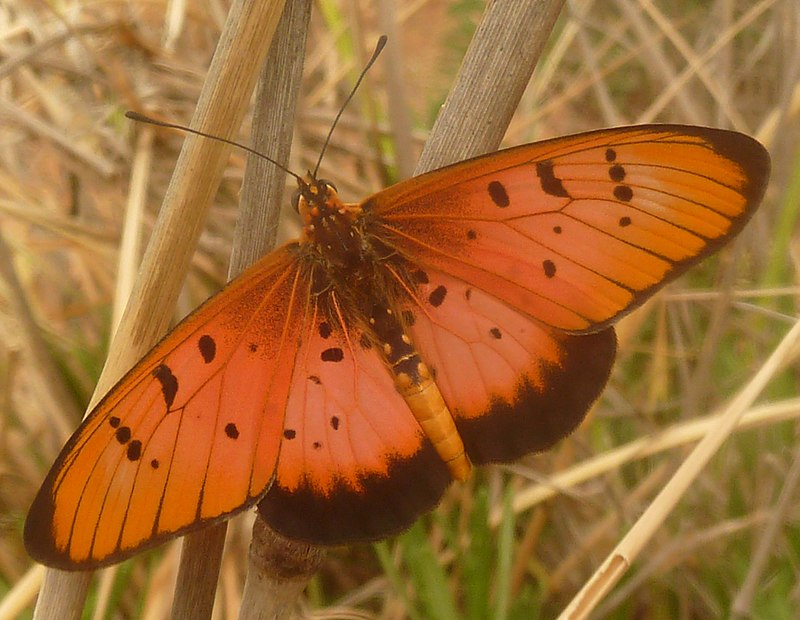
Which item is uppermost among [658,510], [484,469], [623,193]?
[623,193]

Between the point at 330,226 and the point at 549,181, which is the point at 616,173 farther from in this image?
the point at 330,226

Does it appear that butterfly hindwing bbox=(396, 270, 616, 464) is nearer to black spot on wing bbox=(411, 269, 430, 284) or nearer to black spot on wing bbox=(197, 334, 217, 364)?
black spot on wing bbox=(411, 269, 430, 284)

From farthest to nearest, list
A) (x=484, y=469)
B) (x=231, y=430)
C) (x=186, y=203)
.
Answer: (x=484, y=469), (x=231, y=430), (x=186, y=203)

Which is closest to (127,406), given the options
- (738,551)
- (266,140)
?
(266,140)

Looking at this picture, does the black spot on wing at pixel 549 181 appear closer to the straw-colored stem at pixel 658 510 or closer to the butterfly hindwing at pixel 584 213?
the butterfly hindwing at pixel 584 213

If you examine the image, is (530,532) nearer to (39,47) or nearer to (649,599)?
(649,599)

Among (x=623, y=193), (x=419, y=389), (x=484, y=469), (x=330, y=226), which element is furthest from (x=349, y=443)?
(x=484, y=469)
